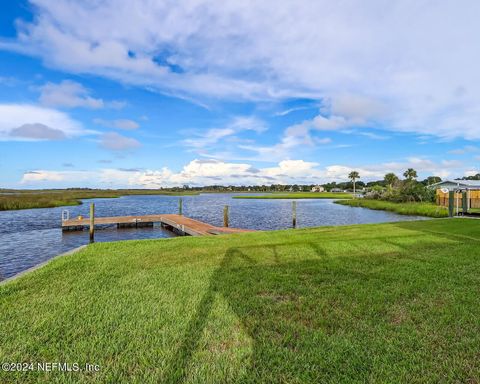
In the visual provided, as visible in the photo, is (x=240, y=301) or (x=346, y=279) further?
(x=346, y=279)

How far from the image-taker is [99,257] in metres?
7.49

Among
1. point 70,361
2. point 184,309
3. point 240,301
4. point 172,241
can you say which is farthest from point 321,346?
point 172,241

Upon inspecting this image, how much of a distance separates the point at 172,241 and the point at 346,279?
248 inches

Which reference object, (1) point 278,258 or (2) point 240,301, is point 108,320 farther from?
(1) point 278,258

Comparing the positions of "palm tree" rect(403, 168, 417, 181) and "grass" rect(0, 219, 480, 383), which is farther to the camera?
"palm tree" rect(403, 168, 417, 181)

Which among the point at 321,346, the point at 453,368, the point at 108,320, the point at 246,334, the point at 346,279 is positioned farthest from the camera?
the point at 346,279

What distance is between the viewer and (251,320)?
3.61 meters

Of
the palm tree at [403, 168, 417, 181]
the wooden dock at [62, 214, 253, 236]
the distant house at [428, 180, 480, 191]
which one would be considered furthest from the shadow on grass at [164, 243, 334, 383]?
the palm tree at [403, 168, 417, 181]

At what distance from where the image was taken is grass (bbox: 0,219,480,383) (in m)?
2.65

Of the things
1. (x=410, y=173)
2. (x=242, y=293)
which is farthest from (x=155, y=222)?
(x=410, y=173)

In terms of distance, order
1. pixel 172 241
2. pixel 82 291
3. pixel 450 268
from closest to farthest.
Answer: pixel 82 291, pixel 450 268, pixel 172 241

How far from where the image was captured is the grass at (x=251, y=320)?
265cm

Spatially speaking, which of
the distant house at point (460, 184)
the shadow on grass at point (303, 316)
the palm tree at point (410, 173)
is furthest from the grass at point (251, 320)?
the palm tree at point (410, 173)

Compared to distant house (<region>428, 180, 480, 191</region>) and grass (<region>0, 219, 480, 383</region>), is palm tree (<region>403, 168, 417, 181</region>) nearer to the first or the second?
distant house (<region>428, 180, 480, 191</region>)
